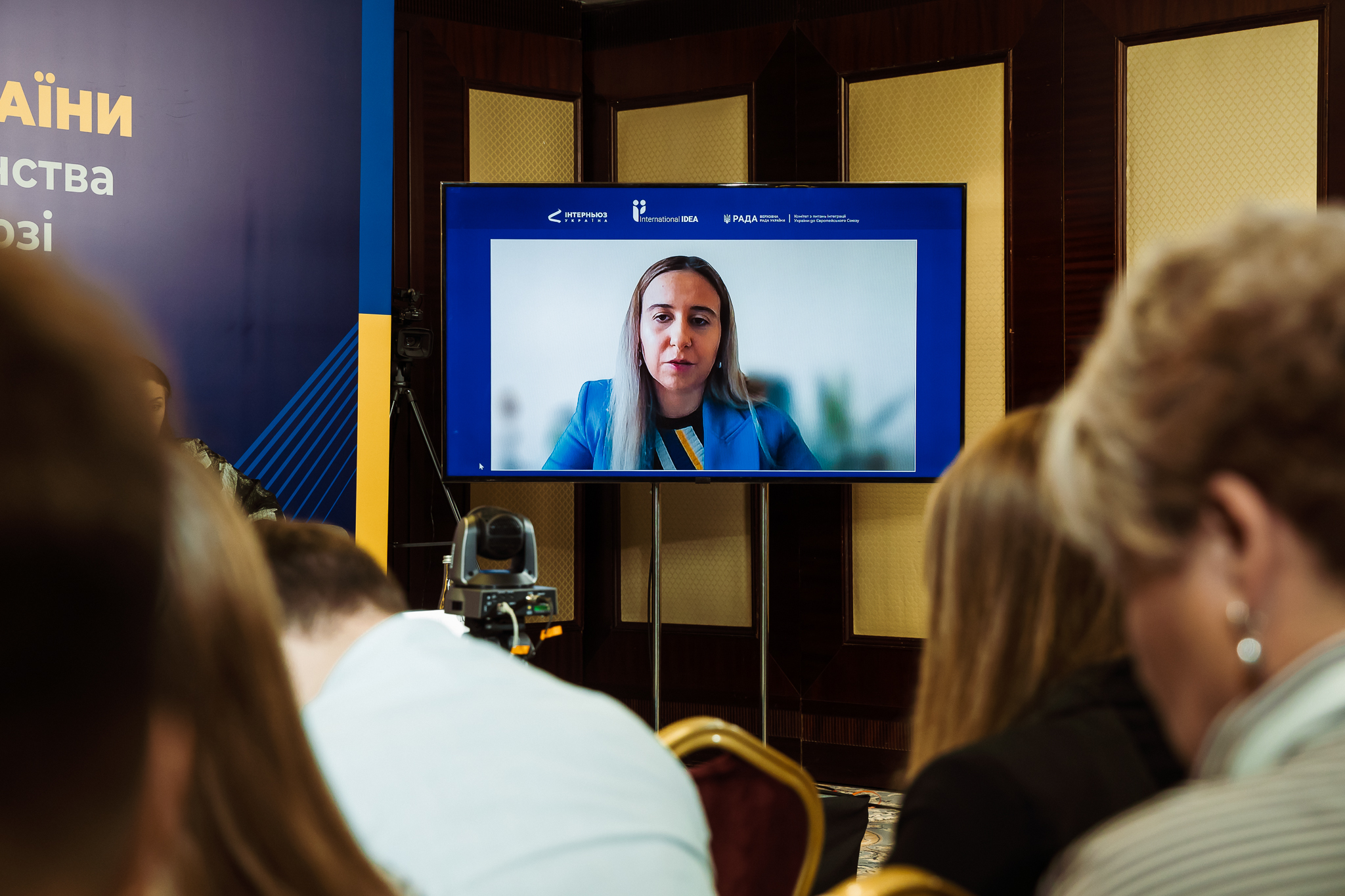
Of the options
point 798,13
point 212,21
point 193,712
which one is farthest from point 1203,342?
point 798,13

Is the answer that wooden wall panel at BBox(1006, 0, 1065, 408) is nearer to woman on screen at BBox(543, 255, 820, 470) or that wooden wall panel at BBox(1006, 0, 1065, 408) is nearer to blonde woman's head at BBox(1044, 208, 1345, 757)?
woman on screen at BBox(543, 255, 820, 470)

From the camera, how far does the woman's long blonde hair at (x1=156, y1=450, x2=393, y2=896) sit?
0.41 metres

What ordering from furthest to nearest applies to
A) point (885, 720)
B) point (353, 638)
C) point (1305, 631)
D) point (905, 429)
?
point (885, 720) < point (905, 429) < point (353, 638) < point (1305, 631)

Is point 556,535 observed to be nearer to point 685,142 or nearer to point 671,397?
point 671,397

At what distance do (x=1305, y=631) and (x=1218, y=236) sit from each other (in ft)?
0.74

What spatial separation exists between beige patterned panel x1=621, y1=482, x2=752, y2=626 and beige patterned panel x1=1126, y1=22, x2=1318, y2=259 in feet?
6.13

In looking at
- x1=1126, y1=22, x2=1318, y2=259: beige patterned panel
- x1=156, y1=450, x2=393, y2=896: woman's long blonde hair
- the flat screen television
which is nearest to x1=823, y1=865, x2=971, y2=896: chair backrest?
x1=156, y1=450, x2=393, y2=896: woman's long blonde hair

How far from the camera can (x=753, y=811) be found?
138 cm

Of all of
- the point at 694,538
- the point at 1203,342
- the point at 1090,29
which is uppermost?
the point at 1090,29

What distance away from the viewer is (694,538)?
15.6 feet

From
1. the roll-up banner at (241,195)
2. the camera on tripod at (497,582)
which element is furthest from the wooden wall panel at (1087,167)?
the camera on tripod at (497,582)

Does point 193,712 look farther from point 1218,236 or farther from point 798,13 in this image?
point 798,13

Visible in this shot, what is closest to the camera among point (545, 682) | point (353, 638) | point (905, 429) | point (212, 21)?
point (545, 682)

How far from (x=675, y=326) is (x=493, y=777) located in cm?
329
